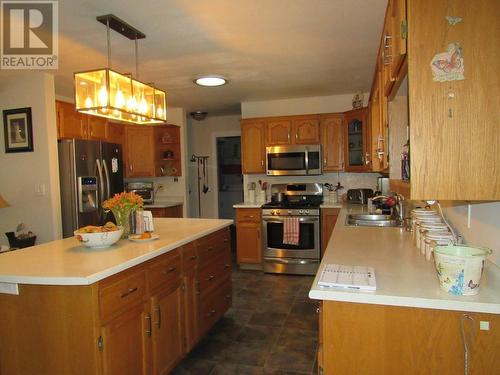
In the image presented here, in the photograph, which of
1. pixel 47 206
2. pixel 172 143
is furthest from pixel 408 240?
pixel 172 143

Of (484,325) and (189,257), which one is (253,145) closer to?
(189,257)

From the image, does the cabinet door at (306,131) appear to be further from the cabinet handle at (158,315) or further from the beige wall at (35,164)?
the cabinet handle at (158,315)

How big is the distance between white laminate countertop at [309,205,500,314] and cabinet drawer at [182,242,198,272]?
3.18ft

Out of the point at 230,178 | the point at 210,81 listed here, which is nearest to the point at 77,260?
the point at 210,81

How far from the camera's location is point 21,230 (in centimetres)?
345

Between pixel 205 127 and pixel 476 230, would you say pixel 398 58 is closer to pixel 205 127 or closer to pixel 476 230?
pixel 476 230

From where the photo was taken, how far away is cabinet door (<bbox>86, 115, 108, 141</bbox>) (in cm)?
436

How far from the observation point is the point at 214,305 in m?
2.75

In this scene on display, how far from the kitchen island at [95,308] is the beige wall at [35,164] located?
58.4 inches

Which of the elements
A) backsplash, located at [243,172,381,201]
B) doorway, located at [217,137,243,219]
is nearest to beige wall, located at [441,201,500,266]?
backsplash, located at [243,172,381,201]

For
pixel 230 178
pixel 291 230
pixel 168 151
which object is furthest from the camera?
pixel 230 178

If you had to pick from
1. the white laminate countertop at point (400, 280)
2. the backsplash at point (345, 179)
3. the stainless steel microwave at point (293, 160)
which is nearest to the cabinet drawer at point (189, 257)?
the white laminate countertop at point (400, 280)

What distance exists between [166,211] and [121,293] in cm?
342

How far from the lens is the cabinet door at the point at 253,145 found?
481 centimetres
